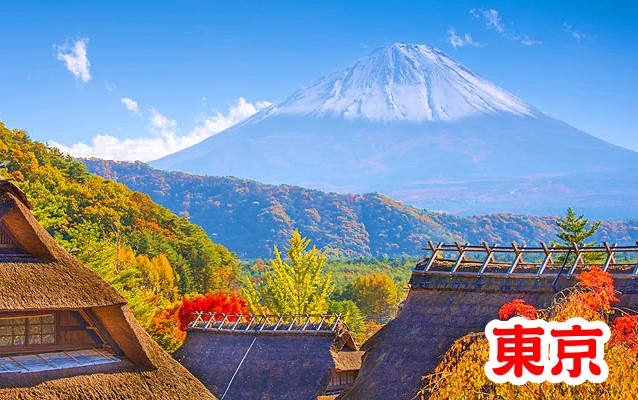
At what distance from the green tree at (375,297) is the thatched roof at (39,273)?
5801 cm

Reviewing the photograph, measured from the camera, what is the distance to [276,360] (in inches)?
865

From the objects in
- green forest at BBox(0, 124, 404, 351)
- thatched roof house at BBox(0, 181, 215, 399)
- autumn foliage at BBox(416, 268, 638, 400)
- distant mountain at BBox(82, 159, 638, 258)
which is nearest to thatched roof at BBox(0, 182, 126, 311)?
thatched roof house at BBox(0, 181, 215, 399)

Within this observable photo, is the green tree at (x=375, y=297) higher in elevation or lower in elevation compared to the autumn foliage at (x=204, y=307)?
lower

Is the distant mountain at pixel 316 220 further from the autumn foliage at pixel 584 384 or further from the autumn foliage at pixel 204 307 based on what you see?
the autumn foliage at pixel 584 384

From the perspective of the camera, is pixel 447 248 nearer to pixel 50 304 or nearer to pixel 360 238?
pixel 50 304

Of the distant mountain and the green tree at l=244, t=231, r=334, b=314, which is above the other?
the green tree at l=244, t=231, r=334, b=314

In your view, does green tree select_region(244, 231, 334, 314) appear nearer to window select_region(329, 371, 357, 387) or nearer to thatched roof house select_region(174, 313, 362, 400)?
thatched roof house select_region(174, 313, 362, 400)

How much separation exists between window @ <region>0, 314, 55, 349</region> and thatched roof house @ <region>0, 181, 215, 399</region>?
0.05 feet

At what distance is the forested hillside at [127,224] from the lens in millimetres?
53688

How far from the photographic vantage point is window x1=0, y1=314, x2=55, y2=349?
14.3 m

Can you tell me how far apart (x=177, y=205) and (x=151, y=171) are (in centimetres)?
1591

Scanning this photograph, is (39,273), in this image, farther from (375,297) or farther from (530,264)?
(375,297)

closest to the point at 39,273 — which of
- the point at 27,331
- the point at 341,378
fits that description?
the point at 27,331

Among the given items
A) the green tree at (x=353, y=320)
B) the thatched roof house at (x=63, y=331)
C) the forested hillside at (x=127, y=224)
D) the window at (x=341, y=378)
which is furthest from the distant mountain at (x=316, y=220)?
the thatched roof house at (x=63, y=331)
